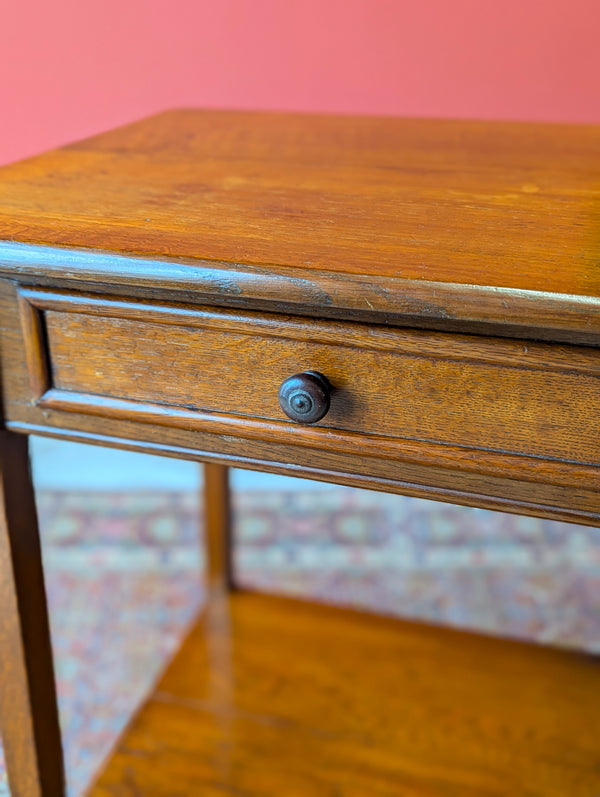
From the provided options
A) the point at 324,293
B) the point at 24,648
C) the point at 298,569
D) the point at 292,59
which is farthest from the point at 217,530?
the point at 324,293

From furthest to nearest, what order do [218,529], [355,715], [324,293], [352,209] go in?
[218,529]
[355,715]
[352,209]
[324,293]

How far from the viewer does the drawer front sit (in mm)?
480

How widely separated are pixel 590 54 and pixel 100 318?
803 millimetres

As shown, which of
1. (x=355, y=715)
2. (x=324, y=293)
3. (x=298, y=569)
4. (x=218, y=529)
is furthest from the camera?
(x=298, y=569)

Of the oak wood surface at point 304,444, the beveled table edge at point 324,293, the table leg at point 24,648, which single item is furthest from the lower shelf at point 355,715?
the beveled table edge at point 324,293

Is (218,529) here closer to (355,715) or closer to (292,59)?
(355,715)

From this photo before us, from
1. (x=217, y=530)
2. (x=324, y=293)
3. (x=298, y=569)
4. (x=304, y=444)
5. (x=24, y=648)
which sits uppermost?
(x=324, y=293)

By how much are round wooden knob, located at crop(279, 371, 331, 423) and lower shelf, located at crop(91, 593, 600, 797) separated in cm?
60

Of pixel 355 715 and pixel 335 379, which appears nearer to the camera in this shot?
pixel 335 379

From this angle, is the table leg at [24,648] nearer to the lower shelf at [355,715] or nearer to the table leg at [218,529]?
the lower shelf at [355,715]

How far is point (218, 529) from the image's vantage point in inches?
46.9

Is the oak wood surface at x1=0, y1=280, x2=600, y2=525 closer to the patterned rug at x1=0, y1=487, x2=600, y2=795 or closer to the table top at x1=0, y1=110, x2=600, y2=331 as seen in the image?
the table top at x1=0, y1=110, x2=600, y2=331

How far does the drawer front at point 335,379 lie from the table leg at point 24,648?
0.27 feet

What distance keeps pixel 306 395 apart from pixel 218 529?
726mm
